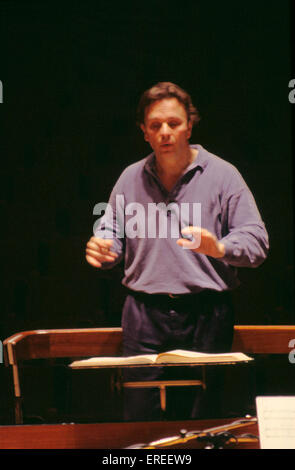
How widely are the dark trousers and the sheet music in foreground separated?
696 mm

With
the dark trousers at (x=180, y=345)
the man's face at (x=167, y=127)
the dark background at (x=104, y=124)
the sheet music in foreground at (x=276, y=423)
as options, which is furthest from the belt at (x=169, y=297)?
the sheet music in foreground at (x=276, y=423)

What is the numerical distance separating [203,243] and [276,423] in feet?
2.73

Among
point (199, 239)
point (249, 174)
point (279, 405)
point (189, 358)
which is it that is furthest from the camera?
point (249, 174)

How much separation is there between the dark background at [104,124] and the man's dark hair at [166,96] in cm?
3

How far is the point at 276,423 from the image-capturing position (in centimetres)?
128

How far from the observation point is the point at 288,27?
220cm

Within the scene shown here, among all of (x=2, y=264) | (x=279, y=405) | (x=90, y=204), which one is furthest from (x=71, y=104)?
(x=279, y=405)

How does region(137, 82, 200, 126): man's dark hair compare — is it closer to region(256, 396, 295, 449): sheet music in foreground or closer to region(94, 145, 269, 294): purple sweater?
region(94, 145, 269, 294): purple sweater

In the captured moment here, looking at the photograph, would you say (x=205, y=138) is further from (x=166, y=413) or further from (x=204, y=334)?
(x=166, y=413)

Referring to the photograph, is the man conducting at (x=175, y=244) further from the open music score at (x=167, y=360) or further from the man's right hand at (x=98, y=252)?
the open music score at (x=167, y=360)

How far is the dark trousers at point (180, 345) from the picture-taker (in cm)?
199

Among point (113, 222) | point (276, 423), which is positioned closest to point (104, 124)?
point (113, 222)

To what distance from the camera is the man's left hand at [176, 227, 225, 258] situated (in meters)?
1.97

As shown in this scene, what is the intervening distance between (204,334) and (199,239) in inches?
14.9
